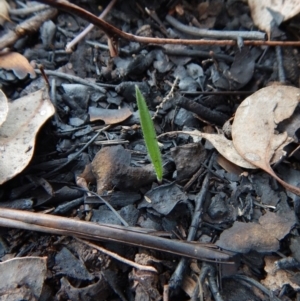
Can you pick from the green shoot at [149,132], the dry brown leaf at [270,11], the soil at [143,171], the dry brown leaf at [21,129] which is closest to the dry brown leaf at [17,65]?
the soil at [143,171]

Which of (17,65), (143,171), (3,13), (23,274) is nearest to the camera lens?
(23,274)

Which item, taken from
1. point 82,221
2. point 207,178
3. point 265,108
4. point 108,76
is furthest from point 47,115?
point 265,108

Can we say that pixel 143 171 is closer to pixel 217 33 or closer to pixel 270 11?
pixel 217 33

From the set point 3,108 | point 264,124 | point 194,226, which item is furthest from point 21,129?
point 264,124

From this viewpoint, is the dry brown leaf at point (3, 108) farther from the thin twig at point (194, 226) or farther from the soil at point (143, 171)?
the thin twig at point (194, 226)

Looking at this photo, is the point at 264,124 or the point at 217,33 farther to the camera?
the point at 217,33
